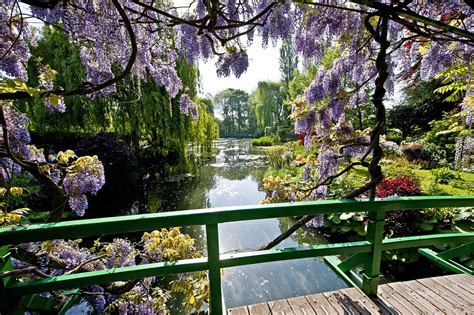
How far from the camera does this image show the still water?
3.53m

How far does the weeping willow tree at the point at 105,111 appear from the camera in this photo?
6.20 meters

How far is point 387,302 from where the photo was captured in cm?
137

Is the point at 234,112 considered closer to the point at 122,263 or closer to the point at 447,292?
the point at 122,263

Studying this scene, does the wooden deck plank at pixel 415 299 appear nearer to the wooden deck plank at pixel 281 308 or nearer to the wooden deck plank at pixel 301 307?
the wooden deck plank at pixel 301 307

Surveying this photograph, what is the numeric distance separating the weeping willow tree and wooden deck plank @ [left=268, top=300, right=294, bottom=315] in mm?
5455

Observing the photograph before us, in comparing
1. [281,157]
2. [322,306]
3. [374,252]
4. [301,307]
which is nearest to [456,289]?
[374,252]

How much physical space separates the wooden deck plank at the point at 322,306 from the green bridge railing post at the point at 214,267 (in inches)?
20.7

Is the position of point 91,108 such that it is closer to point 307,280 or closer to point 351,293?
point 307,280

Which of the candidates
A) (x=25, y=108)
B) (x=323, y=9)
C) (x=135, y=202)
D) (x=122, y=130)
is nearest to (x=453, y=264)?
(x=323, y=9)

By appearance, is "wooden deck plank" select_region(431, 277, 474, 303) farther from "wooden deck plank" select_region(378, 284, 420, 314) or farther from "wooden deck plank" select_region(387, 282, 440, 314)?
"wooden deck plank" select_region(378, 284, 420, 314)

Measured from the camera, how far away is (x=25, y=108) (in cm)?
629

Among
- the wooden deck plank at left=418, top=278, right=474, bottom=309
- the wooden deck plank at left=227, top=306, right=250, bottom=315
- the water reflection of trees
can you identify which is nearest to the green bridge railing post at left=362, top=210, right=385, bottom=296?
the wooden deck plank at left=418, top=278, right=474, bottom=309

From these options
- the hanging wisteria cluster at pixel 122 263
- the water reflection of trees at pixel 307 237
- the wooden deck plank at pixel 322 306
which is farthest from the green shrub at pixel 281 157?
the wooden deck plank at pixel 322 306

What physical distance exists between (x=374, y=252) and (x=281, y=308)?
2.09ft
